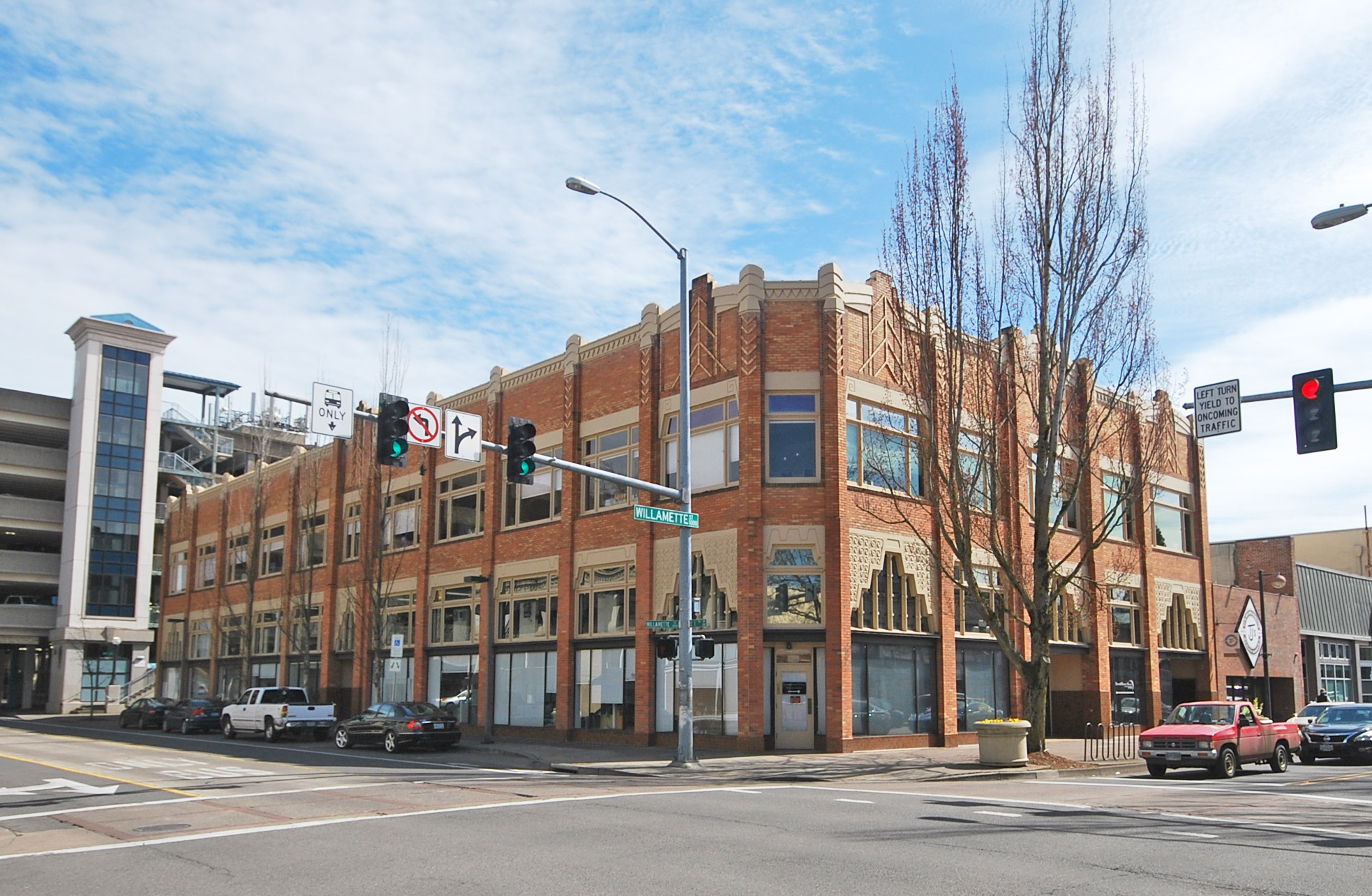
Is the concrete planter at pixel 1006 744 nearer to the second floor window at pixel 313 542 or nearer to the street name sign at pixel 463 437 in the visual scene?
the street name sign at pixel 463 437

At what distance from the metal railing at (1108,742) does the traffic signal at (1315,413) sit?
1102cm

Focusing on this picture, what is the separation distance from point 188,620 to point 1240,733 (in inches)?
1986

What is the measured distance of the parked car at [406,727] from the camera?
94.1 feet

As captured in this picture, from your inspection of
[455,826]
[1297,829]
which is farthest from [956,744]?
[455,826]

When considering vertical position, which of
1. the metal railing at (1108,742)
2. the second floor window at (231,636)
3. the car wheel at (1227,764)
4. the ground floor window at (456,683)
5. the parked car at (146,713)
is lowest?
the parked car at (146,713)

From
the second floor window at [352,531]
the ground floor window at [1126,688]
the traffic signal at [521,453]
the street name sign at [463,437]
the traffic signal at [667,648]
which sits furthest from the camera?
the second floor window at [352,531]

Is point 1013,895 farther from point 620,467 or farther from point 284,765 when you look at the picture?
point 620,467

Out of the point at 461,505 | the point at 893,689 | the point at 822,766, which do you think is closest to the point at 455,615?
the point at 461,505

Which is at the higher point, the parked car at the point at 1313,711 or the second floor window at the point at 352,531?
the second floor window at the point at 352,531

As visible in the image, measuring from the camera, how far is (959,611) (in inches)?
1200

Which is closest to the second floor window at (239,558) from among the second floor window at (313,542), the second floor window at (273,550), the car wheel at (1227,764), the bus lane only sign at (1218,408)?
the second floor window at (273,550)

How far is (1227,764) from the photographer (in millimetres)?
22250

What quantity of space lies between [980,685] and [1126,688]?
8437 millimetres

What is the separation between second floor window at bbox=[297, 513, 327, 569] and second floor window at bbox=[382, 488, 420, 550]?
15.8 feet
